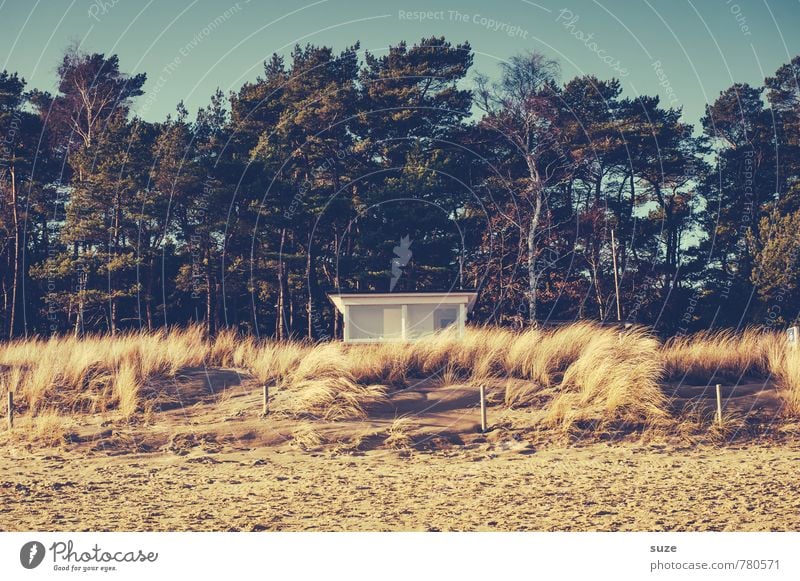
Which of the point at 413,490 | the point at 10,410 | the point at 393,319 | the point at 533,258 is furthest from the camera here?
the point at 533,258

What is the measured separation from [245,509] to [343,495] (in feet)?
4.14

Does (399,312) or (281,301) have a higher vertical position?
(281,301)

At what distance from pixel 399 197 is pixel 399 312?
30.9ft

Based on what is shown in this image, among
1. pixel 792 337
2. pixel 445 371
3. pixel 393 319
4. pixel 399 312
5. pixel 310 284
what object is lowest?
pixel 445 371

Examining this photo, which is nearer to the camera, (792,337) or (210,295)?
(792,337)

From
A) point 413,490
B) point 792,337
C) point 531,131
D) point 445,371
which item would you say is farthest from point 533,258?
point 413,490

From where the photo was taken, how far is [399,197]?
35062mm

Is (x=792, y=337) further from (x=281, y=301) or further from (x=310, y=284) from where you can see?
(x=281, y=301)

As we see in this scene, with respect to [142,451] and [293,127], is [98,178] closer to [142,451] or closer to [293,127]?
[293,127]

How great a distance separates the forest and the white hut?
7.39 m

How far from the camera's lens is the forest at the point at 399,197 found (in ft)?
113

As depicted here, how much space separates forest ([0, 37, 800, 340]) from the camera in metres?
34.4

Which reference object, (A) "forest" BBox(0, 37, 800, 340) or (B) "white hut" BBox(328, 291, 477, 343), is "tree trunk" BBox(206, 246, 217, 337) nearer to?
(A) "forest" BBox(0, 37, 800, 340)

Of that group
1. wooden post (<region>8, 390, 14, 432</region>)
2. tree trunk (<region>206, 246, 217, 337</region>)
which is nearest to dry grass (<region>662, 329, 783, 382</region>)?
wooden post (<region>8, 390, 14, 432</region>)
